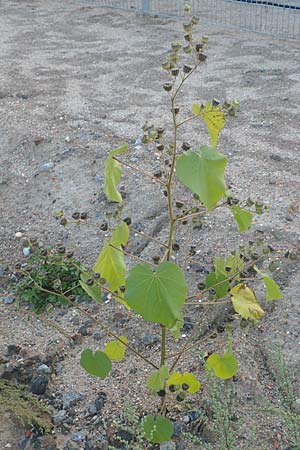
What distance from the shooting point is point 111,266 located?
208 centimetres

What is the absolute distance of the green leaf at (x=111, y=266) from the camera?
6.81 ft

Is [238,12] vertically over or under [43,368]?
over

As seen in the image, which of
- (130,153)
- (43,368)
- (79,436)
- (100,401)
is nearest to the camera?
(79,436)

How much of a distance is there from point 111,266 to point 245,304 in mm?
392

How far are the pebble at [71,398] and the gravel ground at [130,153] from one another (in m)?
0.02

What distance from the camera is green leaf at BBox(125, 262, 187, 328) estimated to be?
180 centimetres

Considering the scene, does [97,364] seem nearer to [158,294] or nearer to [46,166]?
[158,294]

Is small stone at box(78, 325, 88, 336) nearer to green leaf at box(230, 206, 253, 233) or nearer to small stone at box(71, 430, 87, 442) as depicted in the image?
small stone at box(71, 430, 87, 442)

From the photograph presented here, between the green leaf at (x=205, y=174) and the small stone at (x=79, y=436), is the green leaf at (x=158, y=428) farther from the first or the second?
the green leaf at (x=205, y=174)

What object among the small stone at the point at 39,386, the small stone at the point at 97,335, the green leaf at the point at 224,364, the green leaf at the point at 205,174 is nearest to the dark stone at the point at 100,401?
the small stone at the point at 39,386

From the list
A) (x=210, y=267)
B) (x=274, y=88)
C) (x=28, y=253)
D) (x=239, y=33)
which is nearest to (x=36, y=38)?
(x=239, y=33)

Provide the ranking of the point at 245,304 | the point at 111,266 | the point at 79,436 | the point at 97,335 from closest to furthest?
the point at 245,304 → the point at 111,266 → the point at 79,436 → the point at 97,335

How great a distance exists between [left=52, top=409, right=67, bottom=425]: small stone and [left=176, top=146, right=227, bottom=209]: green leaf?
1.08 meters

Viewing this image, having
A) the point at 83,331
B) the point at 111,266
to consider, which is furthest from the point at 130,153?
the point at 111,266
